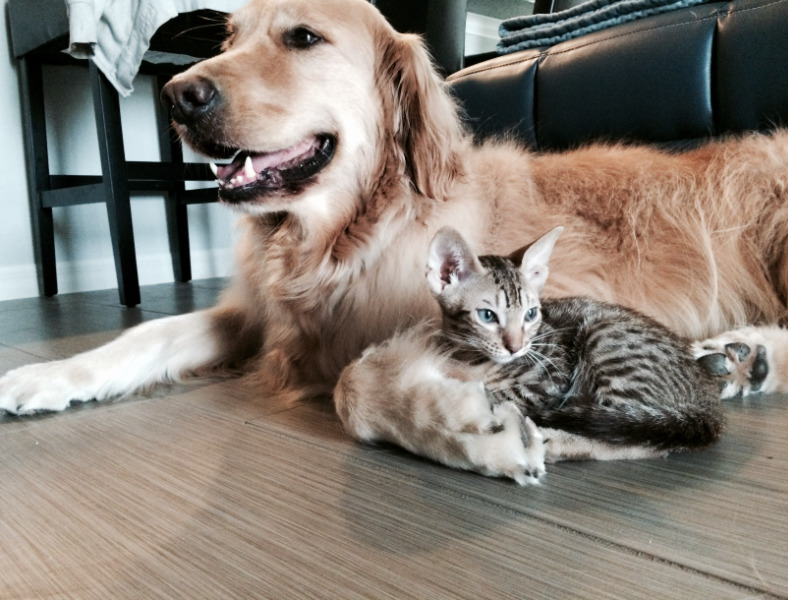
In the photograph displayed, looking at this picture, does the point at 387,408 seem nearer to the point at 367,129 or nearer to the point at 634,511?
the point at 634,511

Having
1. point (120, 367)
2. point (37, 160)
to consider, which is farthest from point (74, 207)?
point (120, 367)

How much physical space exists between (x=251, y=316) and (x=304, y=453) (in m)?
0.75

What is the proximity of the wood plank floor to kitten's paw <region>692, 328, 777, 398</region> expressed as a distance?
0.07 m

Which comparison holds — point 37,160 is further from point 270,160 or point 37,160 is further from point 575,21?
point 575,21

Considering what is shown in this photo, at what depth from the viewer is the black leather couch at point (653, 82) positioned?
1.77 m

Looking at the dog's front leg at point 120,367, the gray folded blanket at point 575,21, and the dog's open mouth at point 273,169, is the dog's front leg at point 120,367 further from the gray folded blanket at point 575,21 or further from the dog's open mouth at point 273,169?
the gray folded blanket at point 575,21

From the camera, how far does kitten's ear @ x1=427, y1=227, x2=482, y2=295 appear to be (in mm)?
1158

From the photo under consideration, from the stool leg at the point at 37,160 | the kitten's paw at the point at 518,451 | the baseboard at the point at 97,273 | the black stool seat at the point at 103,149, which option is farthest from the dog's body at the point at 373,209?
the stool leg at the point at 37,160

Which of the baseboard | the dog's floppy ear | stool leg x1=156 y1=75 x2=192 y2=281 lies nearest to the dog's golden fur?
the dog's floppy ear

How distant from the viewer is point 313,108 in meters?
1.41

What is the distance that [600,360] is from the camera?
1.08 metres

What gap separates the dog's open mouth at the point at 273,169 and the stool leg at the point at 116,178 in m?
1.99

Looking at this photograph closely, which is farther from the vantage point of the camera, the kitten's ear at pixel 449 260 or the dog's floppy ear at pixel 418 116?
the dog's floppy ear at pixel 418 116

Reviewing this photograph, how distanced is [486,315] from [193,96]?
2.47ft
